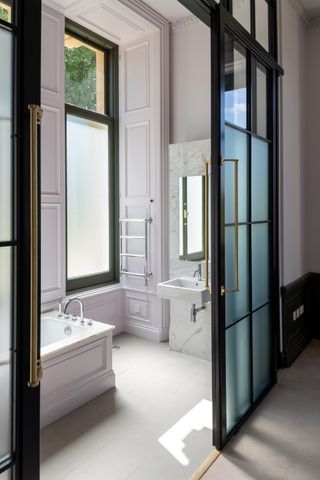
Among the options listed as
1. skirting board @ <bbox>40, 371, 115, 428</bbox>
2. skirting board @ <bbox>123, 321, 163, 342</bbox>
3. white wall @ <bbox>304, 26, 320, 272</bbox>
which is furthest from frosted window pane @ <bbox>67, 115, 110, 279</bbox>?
white wall @ <bbox>304, 26, 320, 272</bbox>

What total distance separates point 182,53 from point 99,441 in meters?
3.73

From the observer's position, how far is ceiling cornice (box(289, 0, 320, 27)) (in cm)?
348

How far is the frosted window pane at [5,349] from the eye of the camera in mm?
1044

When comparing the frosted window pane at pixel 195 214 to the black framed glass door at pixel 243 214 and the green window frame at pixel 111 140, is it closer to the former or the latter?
the black framed glass door at pixel 243 214

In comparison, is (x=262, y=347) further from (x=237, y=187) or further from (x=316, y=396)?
(x=237, y=187)

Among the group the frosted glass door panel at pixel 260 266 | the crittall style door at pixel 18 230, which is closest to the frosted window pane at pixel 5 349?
the crittall style door at pixel 18 230

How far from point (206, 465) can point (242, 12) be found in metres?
2.89

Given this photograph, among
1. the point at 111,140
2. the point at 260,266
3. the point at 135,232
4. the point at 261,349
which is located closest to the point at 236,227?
the point at 260,266

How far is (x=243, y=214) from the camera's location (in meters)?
2.48

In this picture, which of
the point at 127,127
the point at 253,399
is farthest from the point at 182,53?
the point at 253,399

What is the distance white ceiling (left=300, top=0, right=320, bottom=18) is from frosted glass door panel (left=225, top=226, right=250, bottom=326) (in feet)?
8.51

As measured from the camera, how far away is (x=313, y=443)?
223 centimetres

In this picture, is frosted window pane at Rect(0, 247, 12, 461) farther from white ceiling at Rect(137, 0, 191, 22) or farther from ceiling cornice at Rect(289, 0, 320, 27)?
ceiling cornice at Rect(289, 0, 320, 27)

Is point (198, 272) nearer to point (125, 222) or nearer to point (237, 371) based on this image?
point (125, 222)
